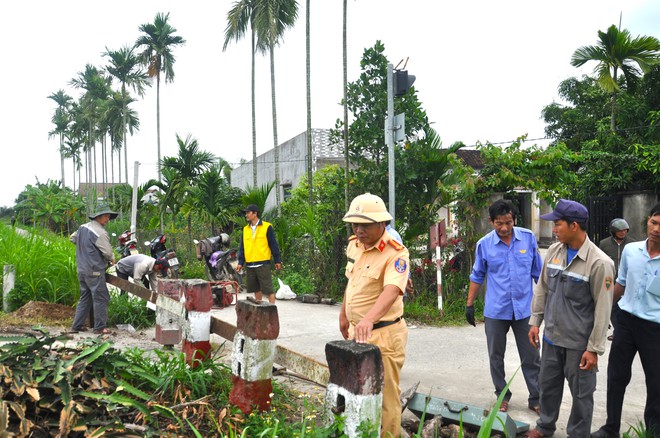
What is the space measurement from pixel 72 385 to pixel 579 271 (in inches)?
131

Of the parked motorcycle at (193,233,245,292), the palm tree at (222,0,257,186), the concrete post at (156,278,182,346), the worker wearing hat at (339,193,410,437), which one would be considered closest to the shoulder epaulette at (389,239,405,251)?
the worker wearing hat at (339,193,410,437)

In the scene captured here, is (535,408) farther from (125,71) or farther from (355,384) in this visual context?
(125,71)

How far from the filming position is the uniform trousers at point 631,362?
3664mm

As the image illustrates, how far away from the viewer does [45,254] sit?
29.4 feet

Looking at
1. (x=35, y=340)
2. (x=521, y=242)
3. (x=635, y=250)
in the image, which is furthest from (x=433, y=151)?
(x=35, y=340)

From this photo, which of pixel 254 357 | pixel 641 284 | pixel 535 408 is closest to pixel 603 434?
pixel 535 408

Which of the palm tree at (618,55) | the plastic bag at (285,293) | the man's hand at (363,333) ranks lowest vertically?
the plastic bag at (285,293)

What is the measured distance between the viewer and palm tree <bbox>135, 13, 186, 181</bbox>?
34219 millimetres

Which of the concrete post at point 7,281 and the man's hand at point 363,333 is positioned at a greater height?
the man's hand at point 363,333

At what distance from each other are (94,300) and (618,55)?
15.0m

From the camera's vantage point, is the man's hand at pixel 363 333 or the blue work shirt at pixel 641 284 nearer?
the man's hand at pixel 363 333

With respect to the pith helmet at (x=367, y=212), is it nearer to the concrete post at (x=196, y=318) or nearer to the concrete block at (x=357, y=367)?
the concrete block at (x=357, y=367)

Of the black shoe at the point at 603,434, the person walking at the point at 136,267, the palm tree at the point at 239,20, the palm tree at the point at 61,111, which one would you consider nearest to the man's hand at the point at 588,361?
the black shoe at the point at 603,434

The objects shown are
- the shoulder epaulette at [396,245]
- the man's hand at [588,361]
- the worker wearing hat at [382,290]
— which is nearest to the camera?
the worker wearing hat at [382,290]
